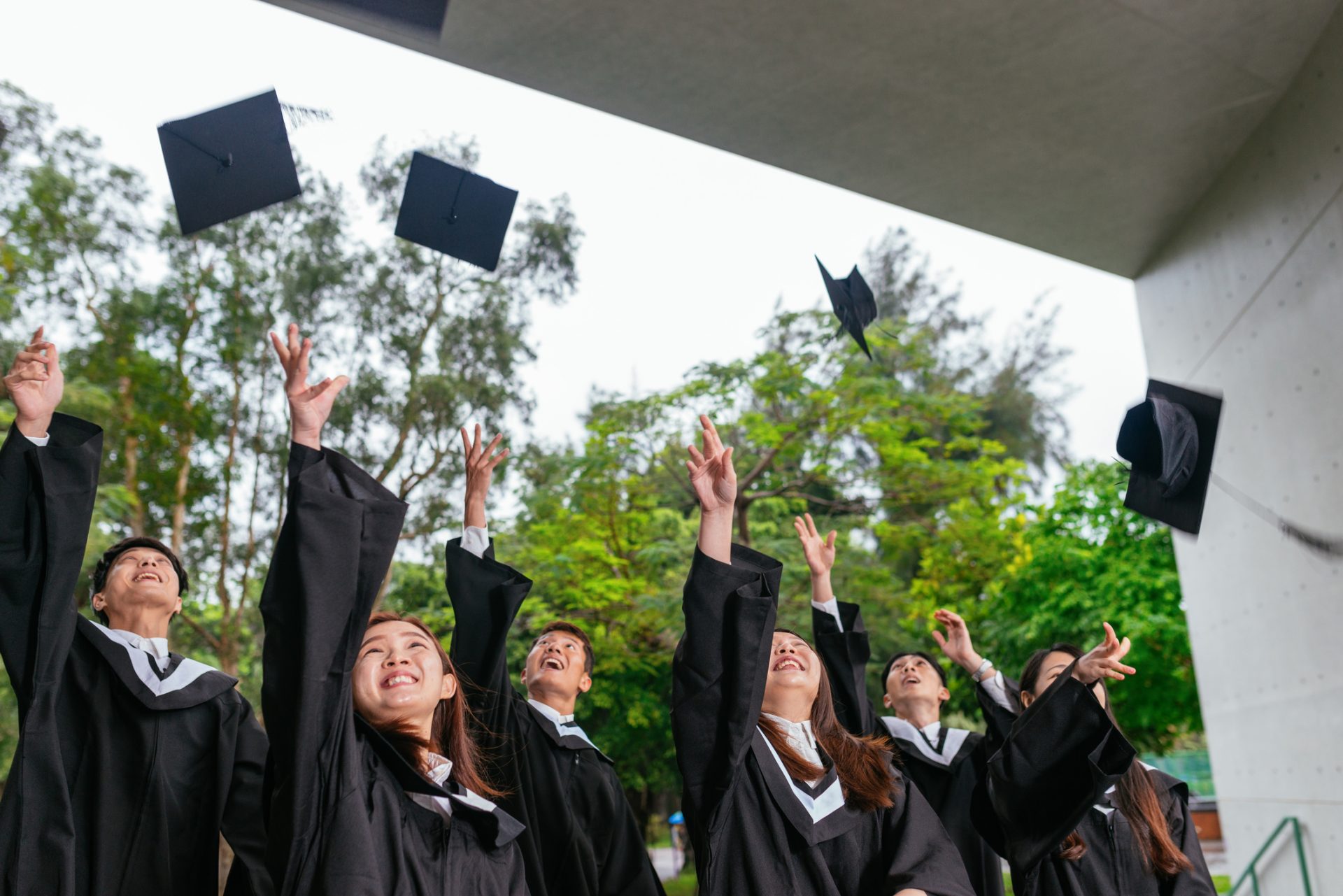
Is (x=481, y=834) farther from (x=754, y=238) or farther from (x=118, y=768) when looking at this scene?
(x=754, y=238)

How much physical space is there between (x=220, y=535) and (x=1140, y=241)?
33.8ft

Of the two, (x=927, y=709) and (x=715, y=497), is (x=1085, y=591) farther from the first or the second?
(x=715, y=497)

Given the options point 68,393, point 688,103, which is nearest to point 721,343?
point 68,393

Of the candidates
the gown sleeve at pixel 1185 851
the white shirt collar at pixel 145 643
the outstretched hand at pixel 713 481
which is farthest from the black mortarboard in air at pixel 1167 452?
the white shirt collar at pixel 145 643

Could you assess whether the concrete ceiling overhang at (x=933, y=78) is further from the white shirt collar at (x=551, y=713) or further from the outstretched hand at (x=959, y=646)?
the white shirt collar at (x=551, y=713)

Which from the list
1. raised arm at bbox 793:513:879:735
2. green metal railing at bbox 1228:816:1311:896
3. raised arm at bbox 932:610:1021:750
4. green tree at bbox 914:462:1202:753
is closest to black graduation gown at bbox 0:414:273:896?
raised arm at bbox 793:513:879:735

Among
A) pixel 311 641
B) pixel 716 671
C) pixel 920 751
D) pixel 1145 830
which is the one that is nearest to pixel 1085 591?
pixel 920 751

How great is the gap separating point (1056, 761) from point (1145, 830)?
512 millimetres

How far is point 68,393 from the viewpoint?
9.66m

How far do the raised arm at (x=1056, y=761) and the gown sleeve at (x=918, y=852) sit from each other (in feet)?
0.85

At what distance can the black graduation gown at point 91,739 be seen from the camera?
87.8 inches

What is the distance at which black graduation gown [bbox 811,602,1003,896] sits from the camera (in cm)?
334

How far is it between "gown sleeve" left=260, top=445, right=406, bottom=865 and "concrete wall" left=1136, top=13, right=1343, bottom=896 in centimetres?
417

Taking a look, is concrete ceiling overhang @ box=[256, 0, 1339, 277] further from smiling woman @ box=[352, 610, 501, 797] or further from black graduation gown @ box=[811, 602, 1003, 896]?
smiling woman @ box=[352, 610, 501, 797]
